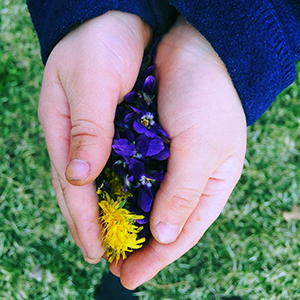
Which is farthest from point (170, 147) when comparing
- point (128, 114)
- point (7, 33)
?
point (7, 33)

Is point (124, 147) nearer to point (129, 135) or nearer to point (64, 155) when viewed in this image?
point (129, 135)

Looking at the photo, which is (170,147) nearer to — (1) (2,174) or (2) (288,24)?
(2) (288,24)

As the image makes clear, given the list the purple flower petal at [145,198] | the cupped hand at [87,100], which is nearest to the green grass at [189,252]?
the cupped hand at [87,100]

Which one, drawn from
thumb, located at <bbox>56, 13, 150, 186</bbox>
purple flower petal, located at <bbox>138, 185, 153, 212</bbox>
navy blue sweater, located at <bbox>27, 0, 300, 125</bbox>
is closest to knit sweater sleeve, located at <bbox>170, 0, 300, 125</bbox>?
navy blue sweater, located at <bbox>27, 0, 300, 125</bbox>

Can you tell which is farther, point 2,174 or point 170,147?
point 2,174

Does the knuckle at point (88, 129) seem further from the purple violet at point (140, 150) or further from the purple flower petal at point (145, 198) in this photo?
the purple flower petal at point (145, 198)

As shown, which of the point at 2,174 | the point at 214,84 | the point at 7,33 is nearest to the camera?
the point at 214,84

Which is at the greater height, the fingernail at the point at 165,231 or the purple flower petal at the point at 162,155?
the purple flower petal at the point at 162,155
